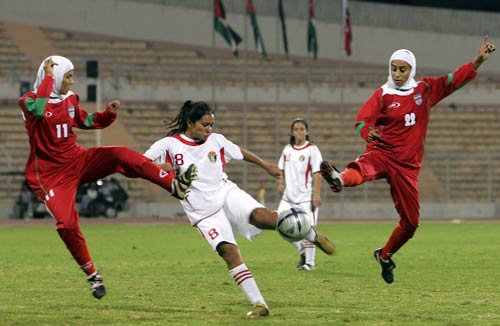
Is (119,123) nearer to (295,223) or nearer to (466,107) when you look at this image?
(466,107)

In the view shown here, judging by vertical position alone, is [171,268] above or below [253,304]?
below

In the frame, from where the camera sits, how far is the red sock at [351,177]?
11.4 metres

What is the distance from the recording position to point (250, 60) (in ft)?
167

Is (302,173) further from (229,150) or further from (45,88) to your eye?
(45,88)

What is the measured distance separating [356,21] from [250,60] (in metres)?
6.05

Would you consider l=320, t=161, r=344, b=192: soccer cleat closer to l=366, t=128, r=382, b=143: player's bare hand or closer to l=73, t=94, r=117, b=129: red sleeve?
l=366, t=128, r=382, b=143: player's bare hand

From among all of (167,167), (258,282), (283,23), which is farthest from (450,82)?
(283,23)

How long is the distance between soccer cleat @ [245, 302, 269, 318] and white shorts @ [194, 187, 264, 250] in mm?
668

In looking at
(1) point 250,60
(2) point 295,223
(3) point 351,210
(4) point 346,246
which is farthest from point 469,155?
Answer: (2) point 295,223

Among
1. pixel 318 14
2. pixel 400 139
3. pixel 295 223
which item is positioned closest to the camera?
pixel 295 223

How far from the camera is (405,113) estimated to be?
12164 millimetres

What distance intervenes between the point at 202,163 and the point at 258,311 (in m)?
1.56

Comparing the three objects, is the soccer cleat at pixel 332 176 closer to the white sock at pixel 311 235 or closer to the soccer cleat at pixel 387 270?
the white sock at pixel 311 235

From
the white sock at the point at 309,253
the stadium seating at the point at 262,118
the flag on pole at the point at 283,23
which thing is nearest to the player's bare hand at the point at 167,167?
the white sock at the point at 309,253
